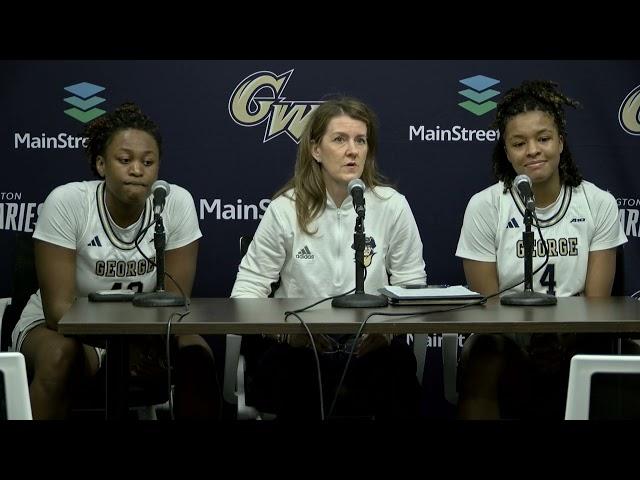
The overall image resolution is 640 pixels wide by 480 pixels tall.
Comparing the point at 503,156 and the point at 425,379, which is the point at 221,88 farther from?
the point at 425,379

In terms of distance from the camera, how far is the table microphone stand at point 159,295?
315 centimetres

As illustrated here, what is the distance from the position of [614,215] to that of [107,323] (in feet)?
6.88

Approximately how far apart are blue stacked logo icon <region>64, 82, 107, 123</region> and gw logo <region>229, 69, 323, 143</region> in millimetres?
640

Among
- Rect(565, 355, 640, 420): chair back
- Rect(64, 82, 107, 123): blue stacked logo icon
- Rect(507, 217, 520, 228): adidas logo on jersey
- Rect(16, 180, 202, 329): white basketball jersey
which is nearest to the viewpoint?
Rect(565, 355, 640, 420): chair back

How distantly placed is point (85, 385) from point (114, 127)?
3.40 feet

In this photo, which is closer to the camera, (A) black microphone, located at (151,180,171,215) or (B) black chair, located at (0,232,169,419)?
(A) black microphone, located at (151,180,171,215)

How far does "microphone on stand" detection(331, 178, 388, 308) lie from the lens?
312 centimetres

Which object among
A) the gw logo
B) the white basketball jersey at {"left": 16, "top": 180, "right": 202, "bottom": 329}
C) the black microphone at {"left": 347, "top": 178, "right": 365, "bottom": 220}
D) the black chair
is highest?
the gw logo

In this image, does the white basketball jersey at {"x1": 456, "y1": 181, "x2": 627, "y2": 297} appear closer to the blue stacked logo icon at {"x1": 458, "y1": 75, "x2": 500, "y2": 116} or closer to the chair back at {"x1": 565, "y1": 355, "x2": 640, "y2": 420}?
the blue stacked logo icon at {"x1": 458, "y1": 75, "x2": 500, "y2": 116}

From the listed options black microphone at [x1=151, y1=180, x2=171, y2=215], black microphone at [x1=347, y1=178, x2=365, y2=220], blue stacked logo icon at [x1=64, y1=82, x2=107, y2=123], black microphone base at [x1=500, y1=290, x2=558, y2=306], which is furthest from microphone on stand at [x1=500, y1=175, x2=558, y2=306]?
blue stacked logo icon at [x1=64, y1=82, x2=107, y2=123]

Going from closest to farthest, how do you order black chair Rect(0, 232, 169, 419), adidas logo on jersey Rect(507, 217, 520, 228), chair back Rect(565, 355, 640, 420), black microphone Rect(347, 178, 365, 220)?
1. chair back Rect(565, 355, 640, 420)
2. black microphone Rect(347, 178, 365, 220)
3. black chair Rect(0, 232, 169, 419)
4. adidas logo on jersey Rect(507, 217, 520, 228)

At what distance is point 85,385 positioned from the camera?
11.7ft
